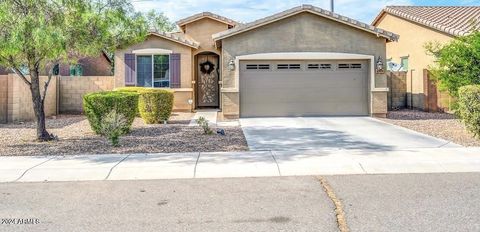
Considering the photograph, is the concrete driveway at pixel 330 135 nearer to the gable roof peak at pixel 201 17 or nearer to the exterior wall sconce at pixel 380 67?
the exterior wall sconce at pixel 380 67

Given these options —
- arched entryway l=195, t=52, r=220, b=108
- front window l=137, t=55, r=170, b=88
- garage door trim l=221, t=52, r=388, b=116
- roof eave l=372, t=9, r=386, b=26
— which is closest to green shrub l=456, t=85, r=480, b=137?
garage door trim l=221, t=52, r=388, b=116

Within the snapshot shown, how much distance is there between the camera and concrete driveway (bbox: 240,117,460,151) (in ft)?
34.3

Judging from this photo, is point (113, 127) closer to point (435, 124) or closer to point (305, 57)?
point (305, 57)

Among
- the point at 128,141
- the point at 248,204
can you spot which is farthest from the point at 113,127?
the point at 248,204

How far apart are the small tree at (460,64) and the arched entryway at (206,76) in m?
11.1

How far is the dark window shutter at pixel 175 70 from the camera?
770 inches

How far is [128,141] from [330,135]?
555 cm

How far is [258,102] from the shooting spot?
1706 cm

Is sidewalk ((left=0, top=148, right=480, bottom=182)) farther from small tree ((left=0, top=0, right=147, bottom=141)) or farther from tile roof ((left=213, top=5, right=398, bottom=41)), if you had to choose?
tile roof ((left=213, top=5, right=398, bottom=41))

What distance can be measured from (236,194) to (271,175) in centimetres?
134

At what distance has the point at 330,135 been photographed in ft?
40.3

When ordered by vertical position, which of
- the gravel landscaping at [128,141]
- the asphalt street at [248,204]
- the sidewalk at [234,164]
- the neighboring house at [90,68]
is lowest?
the asphalt street at [248,204]

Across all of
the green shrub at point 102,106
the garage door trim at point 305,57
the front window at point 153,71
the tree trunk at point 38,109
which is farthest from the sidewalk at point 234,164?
the front window at point 153,71

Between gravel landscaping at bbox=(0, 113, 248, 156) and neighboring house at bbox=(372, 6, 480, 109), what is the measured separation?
1013 centimetres
